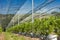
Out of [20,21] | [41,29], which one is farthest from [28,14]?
[41,29]

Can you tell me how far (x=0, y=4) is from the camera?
554cm

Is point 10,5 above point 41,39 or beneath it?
above

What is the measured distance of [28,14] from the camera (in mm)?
5613

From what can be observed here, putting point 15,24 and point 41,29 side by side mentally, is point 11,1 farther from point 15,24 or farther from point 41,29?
point 41,29

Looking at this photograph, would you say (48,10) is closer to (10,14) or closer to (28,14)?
(28,14)

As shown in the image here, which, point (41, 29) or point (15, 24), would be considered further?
point (15, 24)

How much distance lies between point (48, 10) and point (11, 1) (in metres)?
0.95

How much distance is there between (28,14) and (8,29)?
0.62 metres

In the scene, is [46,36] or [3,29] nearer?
[46,36]

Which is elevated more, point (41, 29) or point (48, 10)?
point (48, 10)

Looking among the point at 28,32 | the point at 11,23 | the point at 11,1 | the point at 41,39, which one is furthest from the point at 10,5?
the point at 41,39

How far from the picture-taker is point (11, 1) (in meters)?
5.66

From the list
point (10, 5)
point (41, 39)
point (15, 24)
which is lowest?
point (41, 39)

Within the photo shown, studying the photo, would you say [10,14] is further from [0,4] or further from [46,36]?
[46,36]
